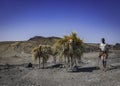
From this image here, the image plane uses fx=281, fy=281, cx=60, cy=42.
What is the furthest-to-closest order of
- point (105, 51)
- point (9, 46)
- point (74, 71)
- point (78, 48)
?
point (9, 46), point (78, 48), point (74, 71), point (105, 51)

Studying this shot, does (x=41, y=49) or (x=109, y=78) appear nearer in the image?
(x=109, y=78)

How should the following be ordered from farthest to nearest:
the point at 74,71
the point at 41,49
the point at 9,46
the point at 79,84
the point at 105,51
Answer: the point at 9,46 < the point at 41,49 < the point at 74,71 < the point at 105,51 < the point at 79,84

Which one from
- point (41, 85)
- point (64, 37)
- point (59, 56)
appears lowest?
point (41, 85)

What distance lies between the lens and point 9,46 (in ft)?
224

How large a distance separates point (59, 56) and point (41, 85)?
7.40 metres

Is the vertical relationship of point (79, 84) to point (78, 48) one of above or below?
below

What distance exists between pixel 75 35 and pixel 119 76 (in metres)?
7.60

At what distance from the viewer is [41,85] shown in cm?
1578

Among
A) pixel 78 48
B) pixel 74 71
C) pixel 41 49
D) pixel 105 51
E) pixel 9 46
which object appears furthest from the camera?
pixel 9 46

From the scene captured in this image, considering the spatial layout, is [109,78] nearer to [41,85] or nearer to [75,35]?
[41,85]

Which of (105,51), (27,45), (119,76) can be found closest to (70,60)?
(105,51)

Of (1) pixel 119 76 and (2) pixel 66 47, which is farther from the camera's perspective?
(2) pixel 66 47

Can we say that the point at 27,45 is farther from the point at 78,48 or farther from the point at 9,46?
the point at 78,48

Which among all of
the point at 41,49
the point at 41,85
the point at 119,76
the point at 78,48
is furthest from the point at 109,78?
the point at 41,49
